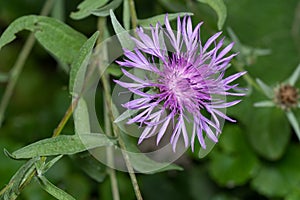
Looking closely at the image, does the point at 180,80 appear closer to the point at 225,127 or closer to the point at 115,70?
the point at 115,70

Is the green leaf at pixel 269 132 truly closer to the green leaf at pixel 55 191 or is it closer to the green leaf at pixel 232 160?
the green leaf at pixel 232 160

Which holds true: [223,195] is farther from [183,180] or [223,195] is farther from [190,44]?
[190,44]

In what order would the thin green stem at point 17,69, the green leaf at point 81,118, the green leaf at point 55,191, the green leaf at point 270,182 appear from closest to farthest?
the green leaf at point 55,191, the green leaf at point 81,118, the thin green stem at point 17,69, the green leaf at point 270,182

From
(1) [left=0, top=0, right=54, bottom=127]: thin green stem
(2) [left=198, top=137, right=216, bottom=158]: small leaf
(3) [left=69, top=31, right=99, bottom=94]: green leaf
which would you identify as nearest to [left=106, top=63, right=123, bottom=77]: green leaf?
(3) [left=69, top=31, right=99, bottom=94]: green leaf

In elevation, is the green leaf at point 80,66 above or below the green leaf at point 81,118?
above

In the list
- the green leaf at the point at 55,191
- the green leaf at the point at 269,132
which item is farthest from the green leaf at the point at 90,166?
the green leaf at the point at 269,132

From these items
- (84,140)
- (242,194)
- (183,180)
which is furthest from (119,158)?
(84,140)
